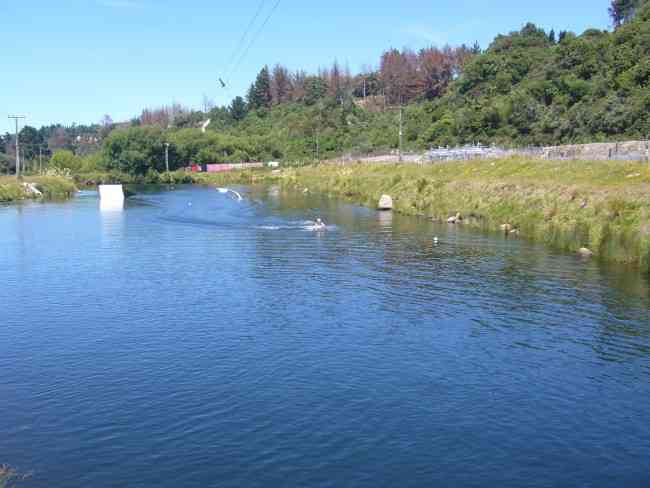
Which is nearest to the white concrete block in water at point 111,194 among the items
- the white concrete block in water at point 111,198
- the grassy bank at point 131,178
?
the white concrete block in water at point 111,198

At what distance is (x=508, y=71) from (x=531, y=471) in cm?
13850

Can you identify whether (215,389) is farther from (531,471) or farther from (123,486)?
(531,471)

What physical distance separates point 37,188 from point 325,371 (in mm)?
102959

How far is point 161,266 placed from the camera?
43594 millimetres

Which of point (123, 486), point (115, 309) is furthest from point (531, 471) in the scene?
point (115, 309)

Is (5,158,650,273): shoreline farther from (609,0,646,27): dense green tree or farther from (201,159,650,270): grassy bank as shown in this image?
(609,0,646,27): dense green tree

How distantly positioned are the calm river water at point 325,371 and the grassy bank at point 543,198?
3.41 meters

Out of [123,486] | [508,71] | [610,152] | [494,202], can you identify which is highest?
[508,71]

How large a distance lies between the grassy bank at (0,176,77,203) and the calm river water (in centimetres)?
6403

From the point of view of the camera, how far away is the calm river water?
1752cm

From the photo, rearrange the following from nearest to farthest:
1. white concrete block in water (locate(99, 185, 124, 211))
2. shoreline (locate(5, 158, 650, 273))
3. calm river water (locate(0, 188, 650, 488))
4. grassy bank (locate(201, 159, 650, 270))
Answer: calm river water (locate(0, 188, 650, 488)) < grassy bank (locate(201, 159, 650, 270)) < shoreline (locate(5, 158, 650, 273)) < white concrete block in water (locate(99, 185, 124, 211))

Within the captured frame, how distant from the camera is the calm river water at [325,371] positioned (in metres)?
17.5

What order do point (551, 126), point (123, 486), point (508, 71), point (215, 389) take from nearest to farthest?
point (123, 486) < point (215, 389) < point (551, 126) < point (508, 71)

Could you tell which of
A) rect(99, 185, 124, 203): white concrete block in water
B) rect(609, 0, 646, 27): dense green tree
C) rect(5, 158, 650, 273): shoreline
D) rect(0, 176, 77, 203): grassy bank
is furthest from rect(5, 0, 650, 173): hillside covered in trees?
rect(0, 176, 77, 203): grassy bank
